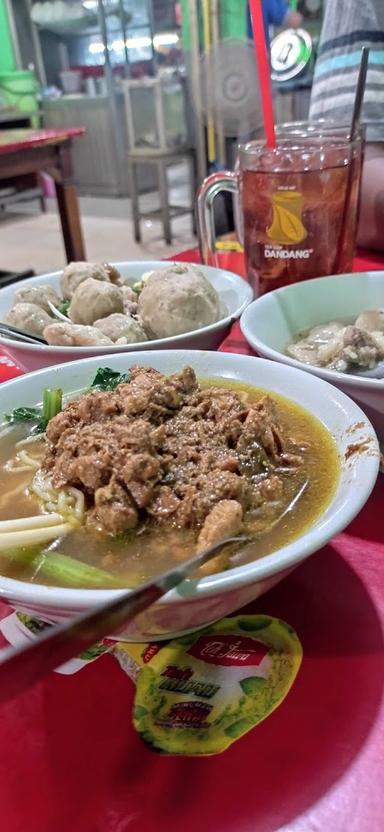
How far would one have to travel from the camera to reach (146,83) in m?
5.86

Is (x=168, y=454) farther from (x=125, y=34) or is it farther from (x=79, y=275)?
(x=125, y=34)

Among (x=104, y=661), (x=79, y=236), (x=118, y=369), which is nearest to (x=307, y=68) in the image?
(x=79, y=236)

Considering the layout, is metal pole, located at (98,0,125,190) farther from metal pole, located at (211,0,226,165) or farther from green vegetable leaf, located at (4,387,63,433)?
green vegetable leaf, located at (4,387,63,433)

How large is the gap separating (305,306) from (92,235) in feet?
19.4

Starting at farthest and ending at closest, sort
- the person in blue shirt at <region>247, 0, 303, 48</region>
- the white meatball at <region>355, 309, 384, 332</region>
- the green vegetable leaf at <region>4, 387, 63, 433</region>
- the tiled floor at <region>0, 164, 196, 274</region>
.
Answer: the tiled floor at <region>0, 164, 196, 274</region>, the person in blue shirt at <region>247, 0, 303, 48</region>, the white meatball at <region>355, 309, 384, 332</region>, the green vegetable leaf at <region>4, 387, 63, 433</region>

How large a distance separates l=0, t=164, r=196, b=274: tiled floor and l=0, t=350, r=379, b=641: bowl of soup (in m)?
4.96

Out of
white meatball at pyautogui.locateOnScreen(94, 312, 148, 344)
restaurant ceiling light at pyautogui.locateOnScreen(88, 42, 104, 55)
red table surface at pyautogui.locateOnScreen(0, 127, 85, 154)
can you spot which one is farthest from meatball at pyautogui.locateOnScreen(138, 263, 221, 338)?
restaurant ceiling light at pyautogui.locateOnScreen(88, 42, 104, 55)

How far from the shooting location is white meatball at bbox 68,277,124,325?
3.76ft

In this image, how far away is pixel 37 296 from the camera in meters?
1.25

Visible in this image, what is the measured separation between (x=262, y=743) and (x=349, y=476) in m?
0.26

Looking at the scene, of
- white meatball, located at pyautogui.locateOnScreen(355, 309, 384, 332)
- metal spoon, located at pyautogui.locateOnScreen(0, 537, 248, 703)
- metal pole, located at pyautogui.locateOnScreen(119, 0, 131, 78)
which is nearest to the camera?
metal spoon, located at pyautogui.locateOnScreen(0, 537, 248, 703)

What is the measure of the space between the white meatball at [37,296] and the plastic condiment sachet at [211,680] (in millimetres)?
759

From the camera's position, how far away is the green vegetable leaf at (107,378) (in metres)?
0.90

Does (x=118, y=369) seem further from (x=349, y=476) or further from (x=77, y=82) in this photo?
(x=77, y=82)
